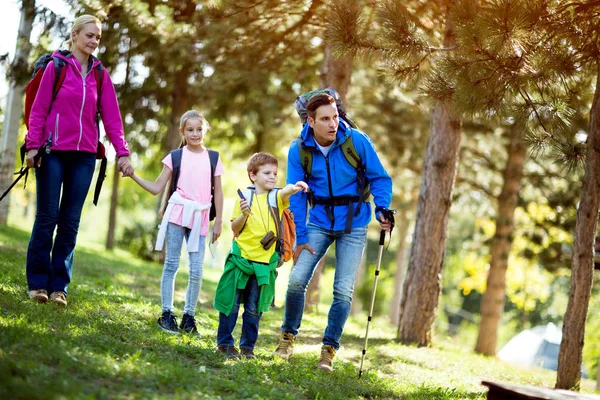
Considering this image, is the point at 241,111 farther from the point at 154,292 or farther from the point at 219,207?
the point at 219,207

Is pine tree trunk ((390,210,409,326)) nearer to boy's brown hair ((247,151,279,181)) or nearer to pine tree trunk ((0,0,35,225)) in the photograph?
pine tree trunk ((0,0,35,225))

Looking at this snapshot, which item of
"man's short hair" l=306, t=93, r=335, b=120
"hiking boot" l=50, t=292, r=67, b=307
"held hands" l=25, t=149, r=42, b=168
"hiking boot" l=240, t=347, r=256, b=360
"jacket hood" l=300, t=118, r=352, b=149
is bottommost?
"hiking boot" l=240, t=347, r=256, b=360

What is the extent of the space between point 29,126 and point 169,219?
1314mm

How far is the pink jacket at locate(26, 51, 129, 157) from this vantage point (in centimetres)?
528

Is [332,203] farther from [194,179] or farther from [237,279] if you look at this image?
[194,179]

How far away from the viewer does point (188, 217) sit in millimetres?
5648

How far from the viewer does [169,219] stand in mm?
5641

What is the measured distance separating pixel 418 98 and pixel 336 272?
7.54 meters

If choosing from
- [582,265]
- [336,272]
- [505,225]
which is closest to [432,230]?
[582,265]

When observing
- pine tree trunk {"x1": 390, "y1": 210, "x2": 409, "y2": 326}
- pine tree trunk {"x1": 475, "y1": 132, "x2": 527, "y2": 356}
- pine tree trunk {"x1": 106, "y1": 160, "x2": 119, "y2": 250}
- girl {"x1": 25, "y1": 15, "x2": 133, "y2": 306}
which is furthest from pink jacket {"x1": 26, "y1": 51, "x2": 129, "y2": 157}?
pine tree trunk {"x1": 390, "y1": 210, "x2": 409, "y2": 326}

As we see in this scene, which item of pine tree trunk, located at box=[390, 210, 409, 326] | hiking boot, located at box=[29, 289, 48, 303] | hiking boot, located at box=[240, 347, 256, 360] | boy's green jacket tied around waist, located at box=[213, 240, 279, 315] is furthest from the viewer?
pine tree trunk, located at box=[390, 210, 409, 326]

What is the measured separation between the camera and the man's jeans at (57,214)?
5.38m

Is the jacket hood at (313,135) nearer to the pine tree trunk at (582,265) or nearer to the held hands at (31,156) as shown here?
the held hands at (31,156)

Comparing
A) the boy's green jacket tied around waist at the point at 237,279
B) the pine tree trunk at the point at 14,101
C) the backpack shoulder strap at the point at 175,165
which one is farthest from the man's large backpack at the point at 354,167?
the pine tree trunk at the point at 14,101
